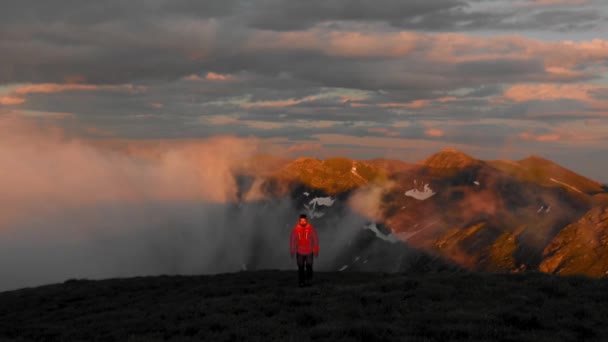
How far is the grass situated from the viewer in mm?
18594

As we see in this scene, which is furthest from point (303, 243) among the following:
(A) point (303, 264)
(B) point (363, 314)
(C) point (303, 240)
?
(B) point (363, 314)

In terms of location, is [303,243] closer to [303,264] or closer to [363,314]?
[303,264]

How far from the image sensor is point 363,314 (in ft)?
71.7

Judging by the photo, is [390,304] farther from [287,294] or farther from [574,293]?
[574,293]

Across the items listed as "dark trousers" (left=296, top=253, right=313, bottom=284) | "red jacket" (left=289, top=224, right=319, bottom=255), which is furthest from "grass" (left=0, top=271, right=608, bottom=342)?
"red jacket" (left=289, top=224, right=319, bottom=255)

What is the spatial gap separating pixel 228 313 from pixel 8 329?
12505mm

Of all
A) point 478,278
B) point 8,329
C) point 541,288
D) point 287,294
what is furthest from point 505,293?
point 8,329

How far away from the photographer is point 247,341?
60.4 ft

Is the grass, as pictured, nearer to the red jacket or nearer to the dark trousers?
the dark trousers

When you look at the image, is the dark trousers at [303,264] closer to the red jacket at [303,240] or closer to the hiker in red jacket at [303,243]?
the hiker in red jacket at [303,243]

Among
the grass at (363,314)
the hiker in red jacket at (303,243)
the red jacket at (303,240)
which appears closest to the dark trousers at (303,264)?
the hiker in red jacket at (303,243)

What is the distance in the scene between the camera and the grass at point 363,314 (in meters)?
18.6

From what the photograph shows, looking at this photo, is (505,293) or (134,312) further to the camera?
(134,312)

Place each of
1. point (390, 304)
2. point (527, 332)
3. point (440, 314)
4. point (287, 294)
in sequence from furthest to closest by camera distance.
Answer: point (287, 294)
point (390, 304)
point (440, 314)
point (527, 332)
